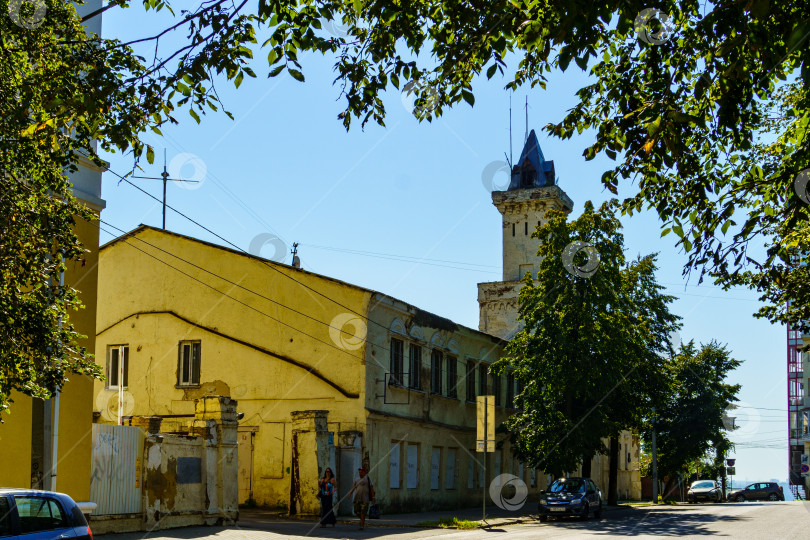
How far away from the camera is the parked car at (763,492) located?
61.3 m

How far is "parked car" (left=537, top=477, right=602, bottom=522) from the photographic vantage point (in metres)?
30.0

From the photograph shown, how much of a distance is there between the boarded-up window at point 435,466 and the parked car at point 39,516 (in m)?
24.0

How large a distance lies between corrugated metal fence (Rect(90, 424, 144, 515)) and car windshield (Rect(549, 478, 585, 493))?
1597 centimetres

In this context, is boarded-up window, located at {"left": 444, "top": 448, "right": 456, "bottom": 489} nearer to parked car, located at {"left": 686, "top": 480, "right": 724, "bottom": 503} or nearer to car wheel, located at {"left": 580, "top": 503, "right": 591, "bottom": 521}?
car wheel, located at {"left": 580, "top": 503, "right": 591, "bottom": 521}

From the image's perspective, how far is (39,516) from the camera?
33.2 feet

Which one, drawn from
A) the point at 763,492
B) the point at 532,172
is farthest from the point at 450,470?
the point at 532,172

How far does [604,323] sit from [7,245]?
25693mm

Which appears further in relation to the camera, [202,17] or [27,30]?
[27,30]

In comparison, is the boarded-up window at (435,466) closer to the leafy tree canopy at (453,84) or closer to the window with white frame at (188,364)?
the window with white frame at (188,364)

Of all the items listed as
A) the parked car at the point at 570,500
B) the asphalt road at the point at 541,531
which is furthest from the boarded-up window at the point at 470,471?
the asphalt road at the point at 541,531

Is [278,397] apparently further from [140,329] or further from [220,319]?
[140,329]

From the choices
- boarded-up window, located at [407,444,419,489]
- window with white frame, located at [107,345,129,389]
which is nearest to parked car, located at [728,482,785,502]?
boarded-up window, located at [407,444,419,489]

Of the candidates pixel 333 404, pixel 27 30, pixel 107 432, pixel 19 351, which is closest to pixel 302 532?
pixel 107 432

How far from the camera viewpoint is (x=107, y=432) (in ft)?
62.7
